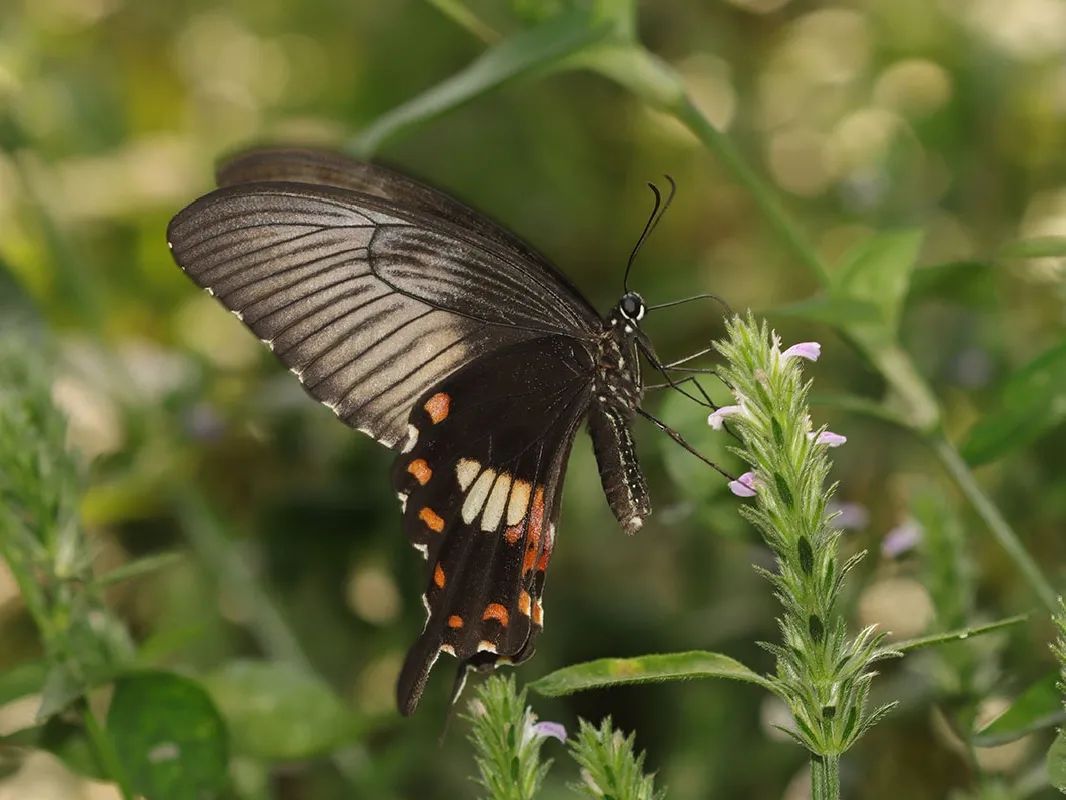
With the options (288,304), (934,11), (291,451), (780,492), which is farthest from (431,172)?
(780,492)

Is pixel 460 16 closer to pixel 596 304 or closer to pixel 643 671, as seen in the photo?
pixel 643 671

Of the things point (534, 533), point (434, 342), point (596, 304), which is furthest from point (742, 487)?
point (596, 304)

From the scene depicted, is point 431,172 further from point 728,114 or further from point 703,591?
point 703,591

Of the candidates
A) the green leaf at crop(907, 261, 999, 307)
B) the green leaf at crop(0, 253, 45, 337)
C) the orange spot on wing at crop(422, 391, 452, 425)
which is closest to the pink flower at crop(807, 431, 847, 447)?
the green leaf at crop(907, 261, 999, 307)

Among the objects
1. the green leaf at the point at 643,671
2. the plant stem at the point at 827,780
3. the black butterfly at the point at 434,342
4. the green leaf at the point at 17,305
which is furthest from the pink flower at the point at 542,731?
the green leaf at the point at 17,305

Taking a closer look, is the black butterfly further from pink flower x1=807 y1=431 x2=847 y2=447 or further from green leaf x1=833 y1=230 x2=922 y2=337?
pink flower x1=807 y1=431 x2=847 y2=447

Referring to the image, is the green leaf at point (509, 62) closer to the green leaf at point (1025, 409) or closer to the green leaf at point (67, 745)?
the green leaf at point (1025, 409)
